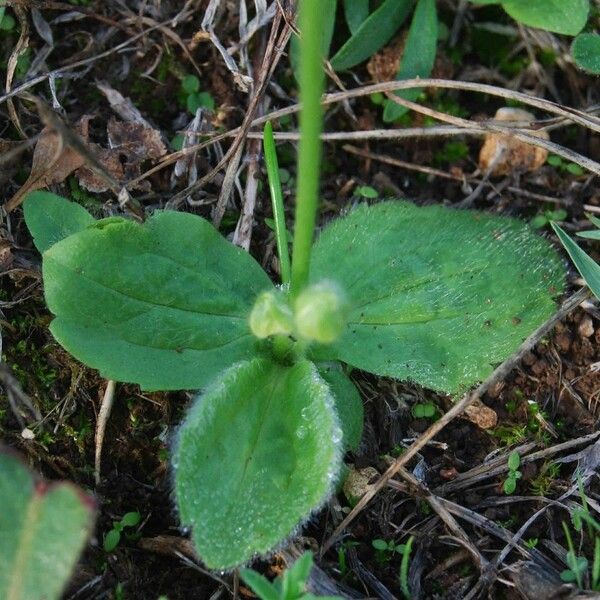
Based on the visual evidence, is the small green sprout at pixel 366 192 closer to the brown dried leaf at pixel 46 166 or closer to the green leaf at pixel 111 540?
the brown dried leaf at pixel 46 166

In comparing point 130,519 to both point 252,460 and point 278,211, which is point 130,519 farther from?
point 278,211

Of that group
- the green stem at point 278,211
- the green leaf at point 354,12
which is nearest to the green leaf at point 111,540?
the green stem at point 278,211

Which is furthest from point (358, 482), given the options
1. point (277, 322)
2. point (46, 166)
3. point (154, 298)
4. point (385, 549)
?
A: point (46, 166)

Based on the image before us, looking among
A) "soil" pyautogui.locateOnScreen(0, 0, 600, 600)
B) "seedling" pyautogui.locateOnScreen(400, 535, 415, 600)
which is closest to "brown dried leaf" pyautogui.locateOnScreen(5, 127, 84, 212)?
"soil" pyautogui.locateOnScreen(0, 0, 600, 600)

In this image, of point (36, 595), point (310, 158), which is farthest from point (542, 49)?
point (36, 595)

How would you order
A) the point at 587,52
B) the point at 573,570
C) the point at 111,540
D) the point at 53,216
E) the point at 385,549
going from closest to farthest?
the point at 573,570 → the point at 111,540 → the point at 385,549 → the point at 53,216 → the point at 587,52
